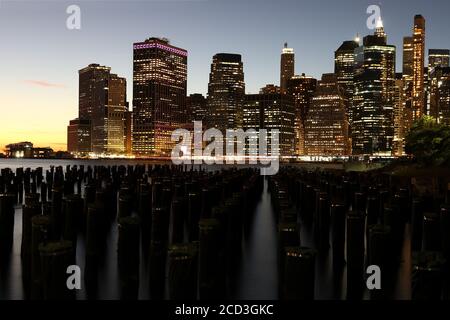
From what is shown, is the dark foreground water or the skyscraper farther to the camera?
the skyscraper

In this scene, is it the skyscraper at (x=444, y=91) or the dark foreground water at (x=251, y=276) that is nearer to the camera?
the dark foreground water at (x=251, y=276)

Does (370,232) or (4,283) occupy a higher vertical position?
(370,232)

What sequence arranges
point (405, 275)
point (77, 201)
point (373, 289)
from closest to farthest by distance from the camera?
point (373, 289)
point (405, 275)
point (77, 201)

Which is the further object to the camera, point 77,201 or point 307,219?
point 307,219

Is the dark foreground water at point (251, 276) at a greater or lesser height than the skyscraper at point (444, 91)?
lesser

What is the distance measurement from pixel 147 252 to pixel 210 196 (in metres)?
4.51

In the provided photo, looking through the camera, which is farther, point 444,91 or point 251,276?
point 444,91

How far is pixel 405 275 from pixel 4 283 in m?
8.53

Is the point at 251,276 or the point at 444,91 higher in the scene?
the point at 444,91

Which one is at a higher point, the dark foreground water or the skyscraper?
the skyscraper

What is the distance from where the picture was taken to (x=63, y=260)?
6.38 m
